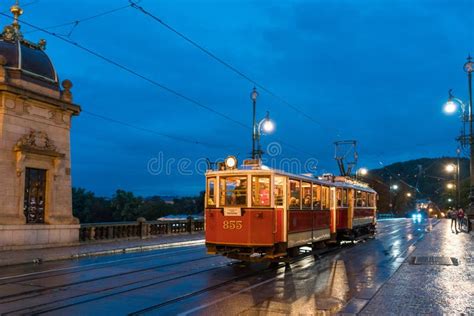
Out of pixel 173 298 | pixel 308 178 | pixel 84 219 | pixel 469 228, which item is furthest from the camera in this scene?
pixel 84 219

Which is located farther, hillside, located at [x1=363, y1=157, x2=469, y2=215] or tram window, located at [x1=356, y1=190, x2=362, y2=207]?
hillside, located at [x1=363, y1=157, x2=469, y2=215]

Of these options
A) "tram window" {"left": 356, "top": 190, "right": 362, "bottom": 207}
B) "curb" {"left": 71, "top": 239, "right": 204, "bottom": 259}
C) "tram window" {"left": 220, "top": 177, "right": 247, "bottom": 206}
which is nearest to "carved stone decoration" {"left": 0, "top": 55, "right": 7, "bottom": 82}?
"curb" {"left": 71, "top": 239, "right": 204, "bottom": 259}

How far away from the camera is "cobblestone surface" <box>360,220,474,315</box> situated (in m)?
8.49

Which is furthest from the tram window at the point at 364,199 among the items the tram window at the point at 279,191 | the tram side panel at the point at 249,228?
the tram side panel at the point at 249,228

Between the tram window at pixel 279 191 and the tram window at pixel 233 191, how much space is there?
2.94 ft

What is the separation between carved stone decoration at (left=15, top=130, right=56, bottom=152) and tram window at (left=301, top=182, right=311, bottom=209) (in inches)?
438

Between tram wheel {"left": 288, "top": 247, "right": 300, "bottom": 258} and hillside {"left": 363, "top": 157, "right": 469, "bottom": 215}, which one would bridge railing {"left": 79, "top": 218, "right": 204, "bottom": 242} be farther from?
hillside {"left": 363, "top": 157, "right": 469, "bottom": 215}

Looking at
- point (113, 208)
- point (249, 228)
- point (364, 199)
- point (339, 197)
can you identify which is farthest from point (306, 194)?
point (113, 208)

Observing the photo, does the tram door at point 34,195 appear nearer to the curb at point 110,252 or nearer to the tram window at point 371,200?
the curb at point 110,252

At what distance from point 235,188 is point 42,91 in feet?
37.1

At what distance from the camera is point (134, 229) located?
25.9 m

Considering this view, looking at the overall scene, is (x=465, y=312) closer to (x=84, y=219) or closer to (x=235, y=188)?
(x=235, y=188)

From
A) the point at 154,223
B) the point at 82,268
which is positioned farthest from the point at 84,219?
the point at 82,268

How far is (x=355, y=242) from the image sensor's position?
81.6ft
